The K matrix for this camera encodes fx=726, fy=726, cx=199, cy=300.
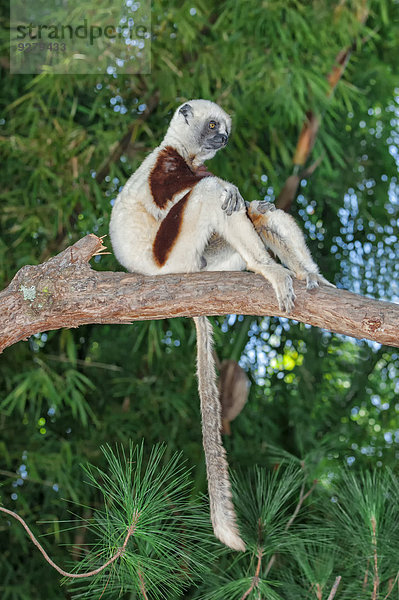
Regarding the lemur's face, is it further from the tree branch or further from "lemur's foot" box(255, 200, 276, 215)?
the tree branch

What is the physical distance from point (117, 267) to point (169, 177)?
4.00 feet

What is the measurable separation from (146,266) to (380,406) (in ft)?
8.13

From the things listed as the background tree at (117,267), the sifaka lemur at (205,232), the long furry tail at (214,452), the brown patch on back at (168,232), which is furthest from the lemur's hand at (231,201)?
the background tree at (117,267)

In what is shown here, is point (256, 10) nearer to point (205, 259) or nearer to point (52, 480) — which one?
point (205, 259)

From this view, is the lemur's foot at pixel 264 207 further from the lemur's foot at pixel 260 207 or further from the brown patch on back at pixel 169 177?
the brown patch on back at pixel 169 177

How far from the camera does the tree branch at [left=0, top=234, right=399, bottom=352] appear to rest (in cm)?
194

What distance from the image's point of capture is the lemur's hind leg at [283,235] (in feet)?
7.05

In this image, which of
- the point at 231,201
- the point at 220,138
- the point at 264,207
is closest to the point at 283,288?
the point at 231,201

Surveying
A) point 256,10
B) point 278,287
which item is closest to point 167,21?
point 256,10

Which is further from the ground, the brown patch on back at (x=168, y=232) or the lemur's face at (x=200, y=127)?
the lemur's face at (x=200, y=127)

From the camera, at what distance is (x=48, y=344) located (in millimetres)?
3729

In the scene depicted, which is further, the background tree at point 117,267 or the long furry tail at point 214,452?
the background tree at point 117,267

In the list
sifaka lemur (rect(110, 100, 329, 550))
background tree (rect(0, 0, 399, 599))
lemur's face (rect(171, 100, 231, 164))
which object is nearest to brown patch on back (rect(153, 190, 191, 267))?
sifaka lemur (rect(110, 100, 329, 550))

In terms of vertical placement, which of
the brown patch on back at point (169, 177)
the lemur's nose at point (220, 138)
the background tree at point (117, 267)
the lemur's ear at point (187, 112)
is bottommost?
the background tree at point (117, 267)
